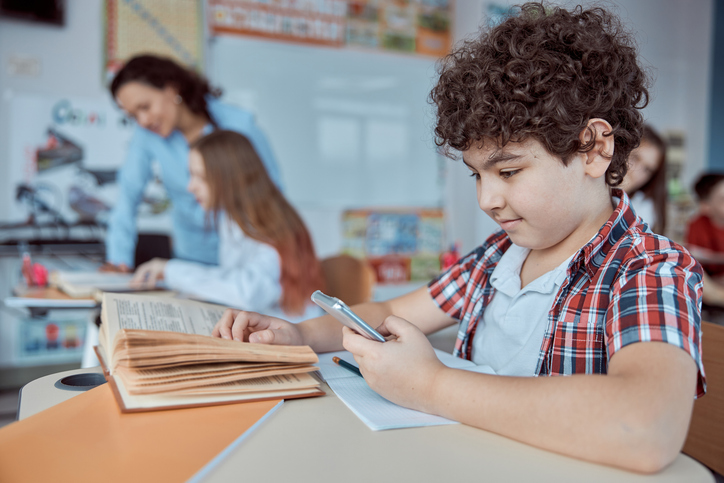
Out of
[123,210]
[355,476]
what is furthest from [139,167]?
[355,476]

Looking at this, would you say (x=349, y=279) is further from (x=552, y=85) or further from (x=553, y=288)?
(x=552, y=85)

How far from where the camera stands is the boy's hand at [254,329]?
2.34 ft

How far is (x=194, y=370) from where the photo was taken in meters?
0.58

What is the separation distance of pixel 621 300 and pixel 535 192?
17cm

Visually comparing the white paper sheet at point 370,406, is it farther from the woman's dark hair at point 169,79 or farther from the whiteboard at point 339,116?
the whiteboard at point 339,116

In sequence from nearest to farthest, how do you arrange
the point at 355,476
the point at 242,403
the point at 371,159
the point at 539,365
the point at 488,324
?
the point at 355,476, the point at 242,403, the point at 539,365, the point at 488,324, the point at 371,159

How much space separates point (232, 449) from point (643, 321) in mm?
400

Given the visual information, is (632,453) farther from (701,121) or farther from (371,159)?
(701,121)

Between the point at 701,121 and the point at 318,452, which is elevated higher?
the point at 701,121

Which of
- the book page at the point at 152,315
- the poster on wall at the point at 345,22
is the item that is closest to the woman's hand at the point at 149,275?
the book page at the point at 152,315

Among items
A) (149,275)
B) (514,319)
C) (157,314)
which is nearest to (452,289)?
(514,319)

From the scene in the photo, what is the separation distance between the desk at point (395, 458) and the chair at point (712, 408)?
0.28 meters

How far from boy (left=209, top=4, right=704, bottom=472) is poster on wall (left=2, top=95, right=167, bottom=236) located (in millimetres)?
2274

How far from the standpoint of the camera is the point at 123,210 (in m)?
2.71
